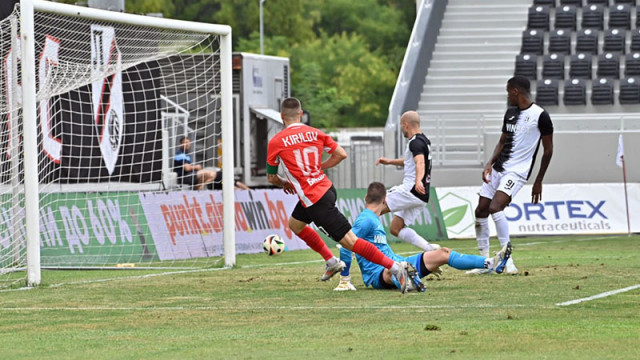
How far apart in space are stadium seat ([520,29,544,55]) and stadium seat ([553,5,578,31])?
70 centimetres

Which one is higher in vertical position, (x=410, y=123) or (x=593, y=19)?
(x=593, y=19)

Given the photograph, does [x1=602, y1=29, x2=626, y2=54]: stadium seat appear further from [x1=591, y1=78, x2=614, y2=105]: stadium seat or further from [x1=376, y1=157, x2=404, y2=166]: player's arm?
[x1=376, y1=157, x2=404, y2=166]: player's arm

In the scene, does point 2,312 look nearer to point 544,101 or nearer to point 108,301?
point 108,301

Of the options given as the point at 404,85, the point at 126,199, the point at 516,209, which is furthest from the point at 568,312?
the point at 404,85

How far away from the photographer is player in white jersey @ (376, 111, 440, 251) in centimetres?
1358

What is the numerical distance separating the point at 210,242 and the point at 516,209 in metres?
8.00

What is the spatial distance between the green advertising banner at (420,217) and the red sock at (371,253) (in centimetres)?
1305

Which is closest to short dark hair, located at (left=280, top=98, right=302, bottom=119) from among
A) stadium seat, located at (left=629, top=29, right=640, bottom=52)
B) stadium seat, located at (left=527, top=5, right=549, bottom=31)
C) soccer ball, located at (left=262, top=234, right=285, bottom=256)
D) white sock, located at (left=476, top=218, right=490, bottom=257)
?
white sock, located at (left=476, top=218, right=490, bottom=257)

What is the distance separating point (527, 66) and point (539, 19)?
111 inches

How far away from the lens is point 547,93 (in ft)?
108

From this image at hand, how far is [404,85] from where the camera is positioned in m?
32.2

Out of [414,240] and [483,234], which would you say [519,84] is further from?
[414,240]

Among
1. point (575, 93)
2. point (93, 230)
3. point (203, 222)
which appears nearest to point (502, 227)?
point (93, 230)

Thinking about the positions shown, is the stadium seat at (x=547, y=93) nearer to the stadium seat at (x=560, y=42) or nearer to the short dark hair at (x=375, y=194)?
the stadium seat at (x=560, y=42)
